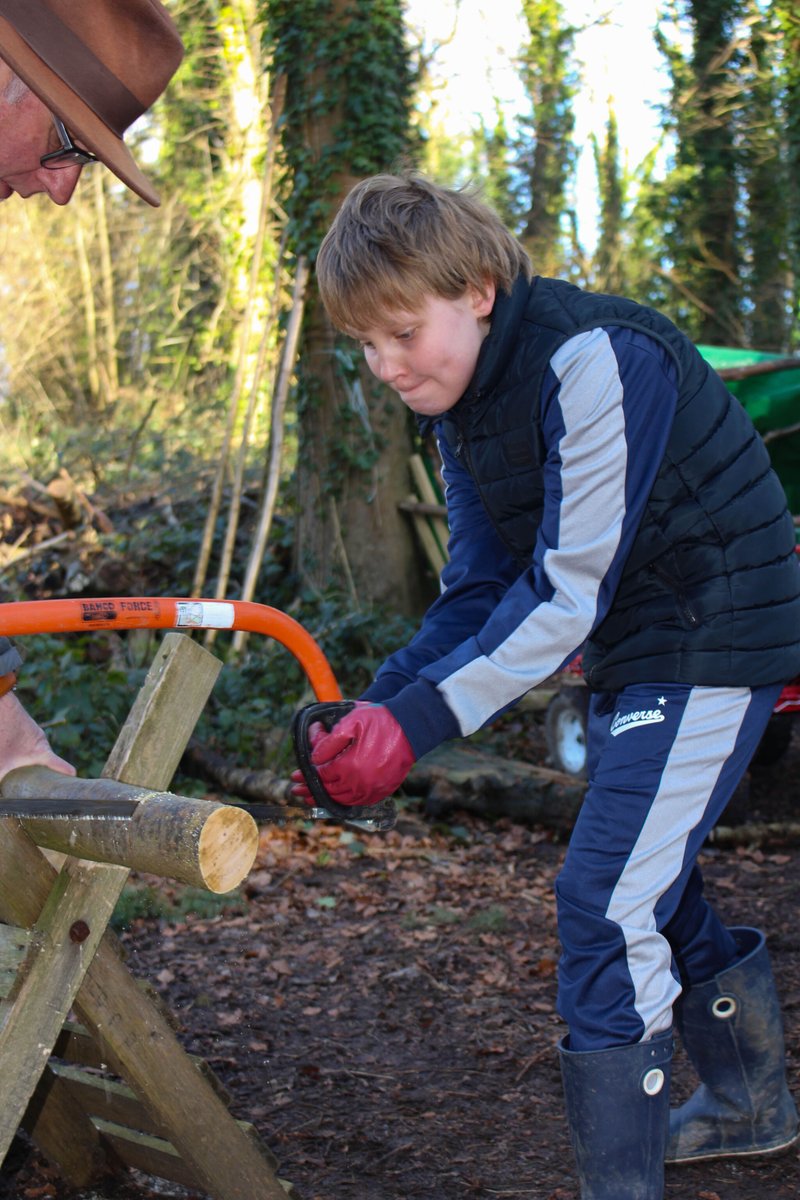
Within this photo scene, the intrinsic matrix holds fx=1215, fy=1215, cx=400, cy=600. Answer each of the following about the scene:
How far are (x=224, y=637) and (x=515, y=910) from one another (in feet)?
12.1

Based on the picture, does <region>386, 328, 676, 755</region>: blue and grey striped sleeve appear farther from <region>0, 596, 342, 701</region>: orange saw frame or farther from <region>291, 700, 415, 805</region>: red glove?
<region>0, 596, 342, 701</region>: orange saw frame

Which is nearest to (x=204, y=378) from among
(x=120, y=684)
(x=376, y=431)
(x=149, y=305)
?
(x=149, y=305)

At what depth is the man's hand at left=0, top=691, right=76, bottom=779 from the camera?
233 cm

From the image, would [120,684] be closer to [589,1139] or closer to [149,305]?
[589,1139]

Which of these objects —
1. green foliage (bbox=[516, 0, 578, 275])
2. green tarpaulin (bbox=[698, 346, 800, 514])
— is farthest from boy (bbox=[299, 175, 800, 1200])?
green foliage (bbox=[516, 0, 578, 275])

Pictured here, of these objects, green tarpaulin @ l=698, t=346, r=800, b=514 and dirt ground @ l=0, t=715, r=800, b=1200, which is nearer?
dirt ground @ l=0, t=715, r=800, b=1200

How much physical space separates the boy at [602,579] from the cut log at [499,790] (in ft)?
10.7

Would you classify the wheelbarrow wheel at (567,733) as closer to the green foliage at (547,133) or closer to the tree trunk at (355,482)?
the tree trunk at (355,482)

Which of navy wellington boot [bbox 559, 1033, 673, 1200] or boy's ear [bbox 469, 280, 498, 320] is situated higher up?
boy's ear [bbox 469, 280, 498, 320]

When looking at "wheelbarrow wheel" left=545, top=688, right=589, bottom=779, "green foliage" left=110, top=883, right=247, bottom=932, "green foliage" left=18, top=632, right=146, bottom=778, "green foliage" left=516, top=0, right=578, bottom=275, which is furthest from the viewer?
"green foliage" left=516, top=0, right=578, bottom=275

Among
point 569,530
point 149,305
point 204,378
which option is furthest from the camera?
point 149,305

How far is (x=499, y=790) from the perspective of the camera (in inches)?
229

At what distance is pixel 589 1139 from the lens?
231 cm

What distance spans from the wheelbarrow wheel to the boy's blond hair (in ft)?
14.1
